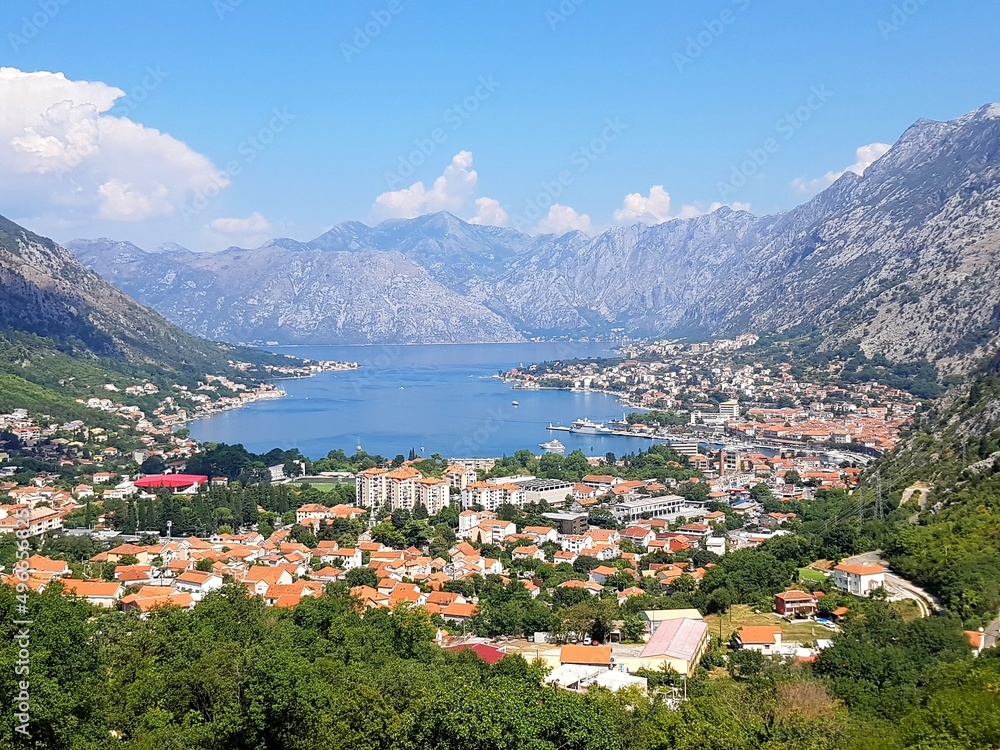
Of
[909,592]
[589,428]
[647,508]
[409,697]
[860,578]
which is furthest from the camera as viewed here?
[589,428]

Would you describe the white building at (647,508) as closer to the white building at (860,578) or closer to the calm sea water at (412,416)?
the white building at (860,578)

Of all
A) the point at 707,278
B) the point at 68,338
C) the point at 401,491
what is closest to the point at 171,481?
the point at 401,491

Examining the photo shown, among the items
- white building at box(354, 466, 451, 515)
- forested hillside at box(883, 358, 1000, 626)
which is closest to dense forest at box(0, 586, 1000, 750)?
forested hillside at box(883, 358, 1000, 626)

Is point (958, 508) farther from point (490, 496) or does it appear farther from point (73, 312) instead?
point (73, 312)

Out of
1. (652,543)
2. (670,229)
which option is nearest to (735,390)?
(652,543)

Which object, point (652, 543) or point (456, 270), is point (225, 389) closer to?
point (652, 543)

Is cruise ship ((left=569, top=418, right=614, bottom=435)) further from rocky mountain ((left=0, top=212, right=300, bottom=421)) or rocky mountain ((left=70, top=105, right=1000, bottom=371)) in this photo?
rocky mountain ((left=0, top=212, right=300, bottom=421))
